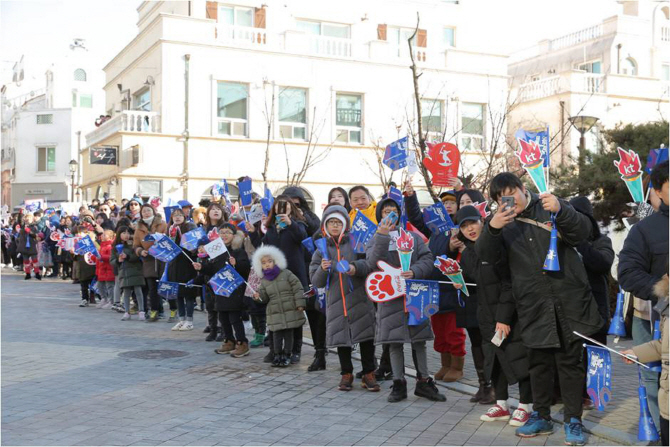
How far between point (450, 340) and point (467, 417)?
4.96 feet

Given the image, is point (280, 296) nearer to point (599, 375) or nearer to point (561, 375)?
point (561, 375)

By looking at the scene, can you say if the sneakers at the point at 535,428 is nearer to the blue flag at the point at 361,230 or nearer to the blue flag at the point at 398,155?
the blue flag at the point at 361,230

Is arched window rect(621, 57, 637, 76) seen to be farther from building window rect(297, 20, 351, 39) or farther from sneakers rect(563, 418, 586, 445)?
sneakers rect(563, 418, 586, 445)

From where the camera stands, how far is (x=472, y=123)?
112 ft

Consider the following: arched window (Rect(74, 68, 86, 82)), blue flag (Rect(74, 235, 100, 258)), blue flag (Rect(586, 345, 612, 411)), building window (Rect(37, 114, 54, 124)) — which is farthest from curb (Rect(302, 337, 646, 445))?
arched window (Rect(74, 68, 86, 82))

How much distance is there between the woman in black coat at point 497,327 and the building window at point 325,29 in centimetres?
2662

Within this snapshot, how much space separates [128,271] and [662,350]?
10565mm

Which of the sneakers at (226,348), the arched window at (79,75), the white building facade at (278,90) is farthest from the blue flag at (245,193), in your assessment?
the arched window at (79,75)

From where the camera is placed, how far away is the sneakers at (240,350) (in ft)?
32.8

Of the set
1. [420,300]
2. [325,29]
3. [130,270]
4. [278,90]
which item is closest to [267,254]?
[420,300]

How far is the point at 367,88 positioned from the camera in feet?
107

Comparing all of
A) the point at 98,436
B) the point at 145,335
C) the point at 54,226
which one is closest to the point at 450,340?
the point at 98,436

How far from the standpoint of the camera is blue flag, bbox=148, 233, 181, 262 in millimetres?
11898

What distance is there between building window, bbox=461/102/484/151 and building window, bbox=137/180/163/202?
12896mm
